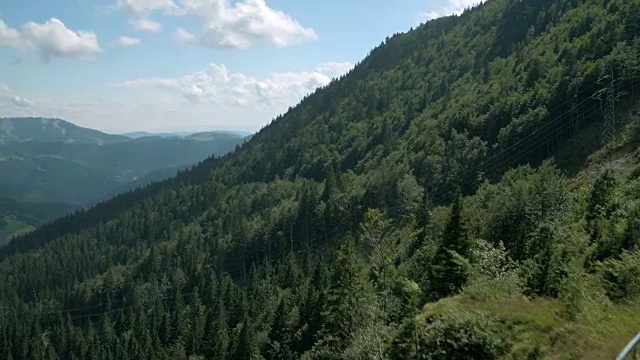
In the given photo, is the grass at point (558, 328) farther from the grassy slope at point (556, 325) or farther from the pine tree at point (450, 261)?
the pine tree at point (450, 261)

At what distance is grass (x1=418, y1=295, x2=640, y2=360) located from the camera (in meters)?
14.5

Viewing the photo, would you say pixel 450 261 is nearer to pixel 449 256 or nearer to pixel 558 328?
pixel 449 256

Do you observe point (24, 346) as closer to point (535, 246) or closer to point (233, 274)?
point (233, 274)

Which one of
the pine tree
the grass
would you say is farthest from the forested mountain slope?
the pine tree

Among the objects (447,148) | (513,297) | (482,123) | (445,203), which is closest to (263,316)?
(445,203)

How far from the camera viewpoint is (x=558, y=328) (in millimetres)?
16391

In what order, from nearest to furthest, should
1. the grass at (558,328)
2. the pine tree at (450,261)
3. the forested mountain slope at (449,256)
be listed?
the grass at (558,328), the forested mountain slope at (449,256), the pine tree at (450,261)

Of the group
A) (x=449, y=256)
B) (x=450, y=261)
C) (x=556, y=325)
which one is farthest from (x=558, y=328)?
(x=449, y=256)

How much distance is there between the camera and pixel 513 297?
2016 centimetres

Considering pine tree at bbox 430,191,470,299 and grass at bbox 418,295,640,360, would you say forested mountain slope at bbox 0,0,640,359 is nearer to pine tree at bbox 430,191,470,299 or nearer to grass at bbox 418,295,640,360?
grass at bbox 418,295,640,360

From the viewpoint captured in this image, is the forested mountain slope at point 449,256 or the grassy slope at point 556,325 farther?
the forested mountain slope at point 449,256

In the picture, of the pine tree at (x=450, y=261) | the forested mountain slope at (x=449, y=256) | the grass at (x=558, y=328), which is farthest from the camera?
the pine tree at (x=450, y=261)

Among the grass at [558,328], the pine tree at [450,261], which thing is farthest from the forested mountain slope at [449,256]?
the pine tree at [450,261]

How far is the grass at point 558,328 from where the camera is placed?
47.5ft
